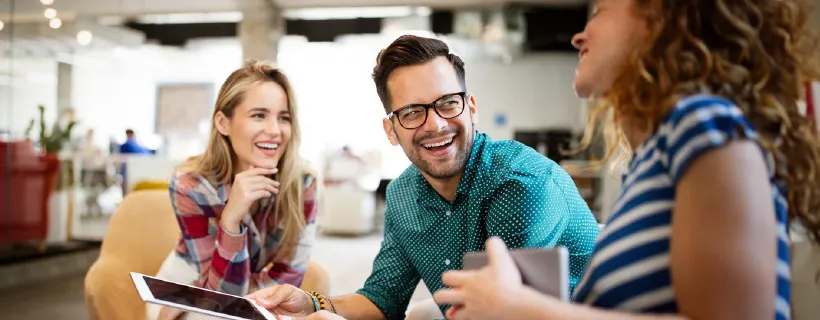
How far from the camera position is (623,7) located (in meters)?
0.84

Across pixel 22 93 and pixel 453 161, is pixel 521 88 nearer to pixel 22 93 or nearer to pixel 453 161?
pixel 22 93

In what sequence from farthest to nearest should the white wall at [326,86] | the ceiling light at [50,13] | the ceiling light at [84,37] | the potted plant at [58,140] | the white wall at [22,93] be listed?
1. the white wall at [326,86]
2. the ceiling light at [84,37]
3. the ceiling light at [50,13]
4. the potted plant at [58,140]
5. the white wall at [22,93]

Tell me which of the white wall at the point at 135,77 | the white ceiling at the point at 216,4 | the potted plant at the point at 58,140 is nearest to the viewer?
the potted plant at the point at 58,140

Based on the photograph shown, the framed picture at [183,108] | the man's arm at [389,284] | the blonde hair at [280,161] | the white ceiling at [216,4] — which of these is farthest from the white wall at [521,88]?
the man's arm at [389,284]

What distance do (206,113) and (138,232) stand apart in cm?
835

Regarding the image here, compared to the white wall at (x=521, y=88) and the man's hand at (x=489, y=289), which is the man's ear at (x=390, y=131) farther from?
the white wall at (x=521, y=88)

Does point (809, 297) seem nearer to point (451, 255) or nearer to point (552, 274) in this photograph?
point (451, 255)

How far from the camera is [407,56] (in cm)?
156

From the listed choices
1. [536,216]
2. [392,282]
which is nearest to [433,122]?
[536,216]

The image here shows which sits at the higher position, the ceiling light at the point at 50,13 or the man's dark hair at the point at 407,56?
the ceiling light at the point at 50,13

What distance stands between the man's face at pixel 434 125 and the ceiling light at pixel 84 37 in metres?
6.86

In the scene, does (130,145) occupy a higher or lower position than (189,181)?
lower

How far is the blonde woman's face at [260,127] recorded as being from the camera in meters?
1.97

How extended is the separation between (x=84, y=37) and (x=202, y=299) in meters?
7.35
